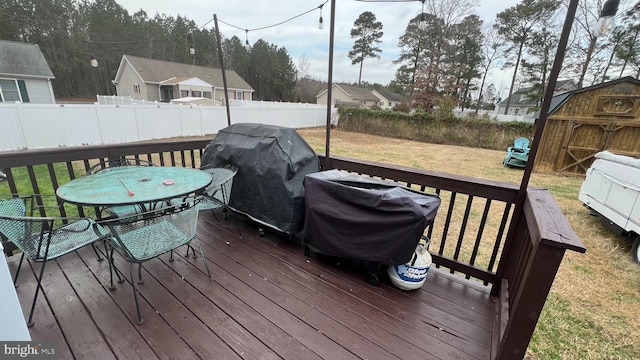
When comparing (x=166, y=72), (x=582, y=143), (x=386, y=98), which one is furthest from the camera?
(x=386, y=98)

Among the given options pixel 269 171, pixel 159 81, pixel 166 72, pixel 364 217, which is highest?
pixel 166 72

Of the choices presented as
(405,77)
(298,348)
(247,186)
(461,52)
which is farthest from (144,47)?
(298,348)

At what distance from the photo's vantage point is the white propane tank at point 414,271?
1.89m

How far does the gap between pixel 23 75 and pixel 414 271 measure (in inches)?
751

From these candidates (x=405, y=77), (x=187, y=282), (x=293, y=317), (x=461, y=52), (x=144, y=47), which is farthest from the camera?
(x=144, y=47)

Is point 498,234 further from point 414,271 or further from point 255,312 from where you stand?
point 255,312

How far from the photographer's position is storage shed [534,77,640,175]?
6.78 metres

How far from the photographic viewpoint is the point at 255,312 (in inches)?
67.1

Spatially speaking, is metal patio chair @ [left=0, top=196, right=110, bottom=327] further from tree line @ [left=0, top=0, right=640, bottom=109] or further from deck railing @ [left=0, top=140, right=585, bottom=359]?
tree line @ [left=0, top=0, right=640, bottom=109]

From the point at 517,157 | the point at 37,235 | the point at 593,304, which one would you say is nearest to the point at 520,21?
the point at 517,157

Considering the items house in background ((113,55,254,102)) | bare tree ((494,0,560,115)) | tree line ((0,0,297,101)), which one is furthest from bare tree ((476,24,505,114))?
tree line ((0,0,297,101))

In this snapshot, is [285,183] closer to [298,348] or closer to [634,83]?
[298,348]

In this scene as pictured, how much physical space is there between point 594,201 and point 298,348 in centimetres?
503

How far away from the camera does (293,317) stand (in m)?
1.68
